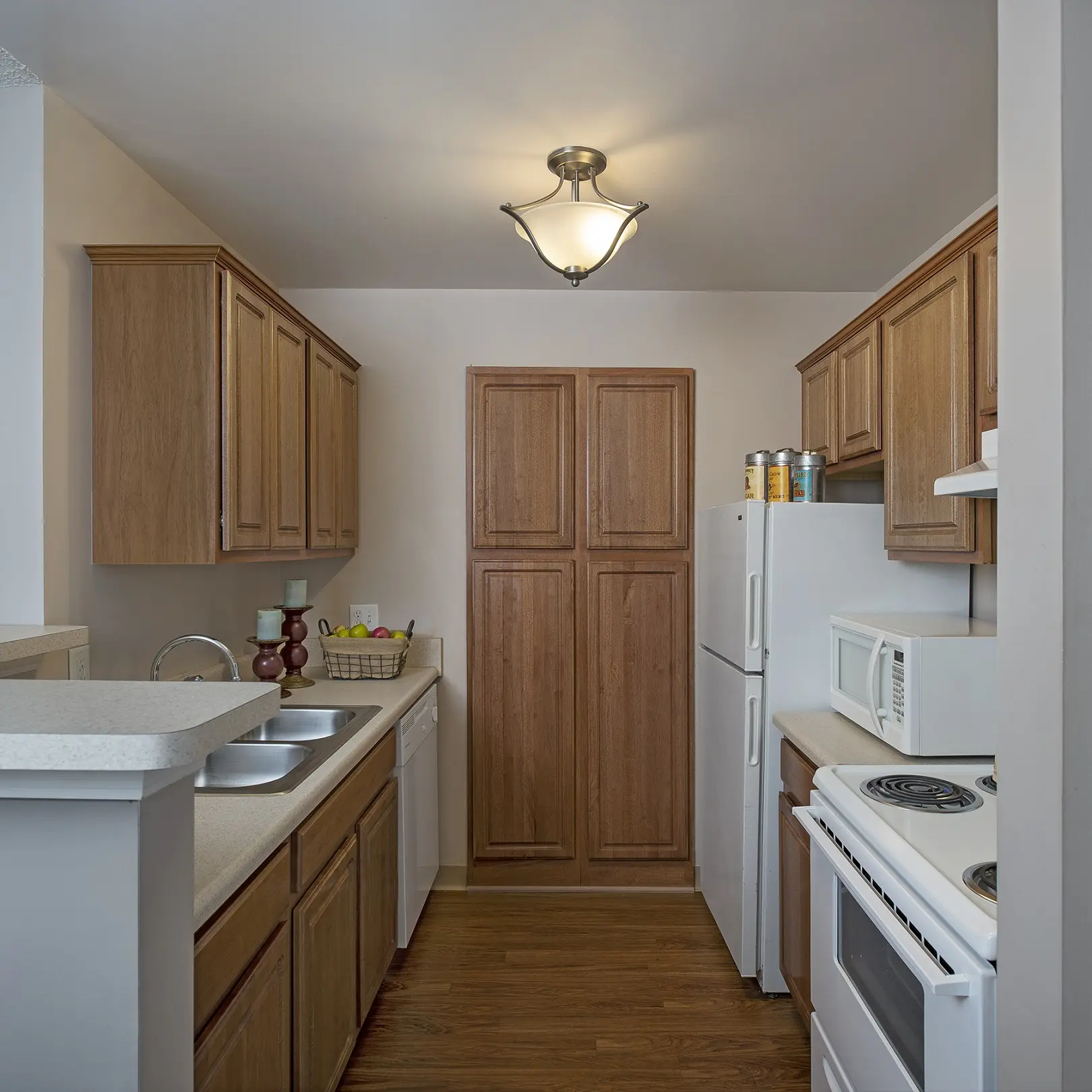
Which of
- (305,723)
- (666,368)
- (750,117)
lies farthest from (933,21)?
(305,723)

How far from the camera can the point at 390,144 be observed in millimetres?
2225

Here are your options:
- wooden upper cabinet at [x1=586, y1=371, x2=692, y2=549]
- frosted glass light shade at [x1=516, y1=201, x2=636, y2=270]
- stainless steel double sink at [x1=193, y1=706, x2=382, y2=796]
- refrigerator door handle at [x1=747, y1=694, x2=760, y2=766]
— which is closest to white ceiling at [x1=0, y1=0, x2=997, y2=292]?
frosted glass light shade at [x1=516, y1=201, x2=636, y2=270]

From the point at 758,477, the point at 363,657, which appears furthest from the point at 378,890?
the point at 758,477

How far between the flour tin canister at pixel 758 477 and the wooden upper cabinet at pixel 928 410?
1.38 ft

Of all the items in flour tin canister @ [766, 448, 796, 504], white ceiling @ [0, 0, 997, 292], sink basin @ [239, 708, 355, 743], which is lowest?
sink basin @ [239, 708, 355, 743]

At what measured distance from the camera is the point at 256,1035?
1464 mm

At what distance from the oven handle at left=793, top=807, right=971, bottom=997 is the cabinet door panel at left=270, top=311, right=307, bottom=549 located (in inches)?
66.3

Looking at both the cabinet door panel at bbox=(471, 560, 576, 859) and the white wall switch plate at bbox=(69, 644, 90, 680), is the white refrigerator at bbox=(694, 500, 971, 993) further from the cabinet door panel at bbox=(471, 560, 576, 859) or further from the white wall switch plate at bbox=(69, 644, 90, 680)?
the white wall switch plate at bbox=(69, 644, 90, 680)

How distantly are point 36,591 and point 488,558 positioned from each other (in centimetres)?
182

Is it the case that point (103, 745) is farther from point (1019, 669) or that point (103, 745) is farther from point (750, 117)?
point (750, 117)

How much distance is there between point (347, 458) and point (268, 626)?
845 millimetres

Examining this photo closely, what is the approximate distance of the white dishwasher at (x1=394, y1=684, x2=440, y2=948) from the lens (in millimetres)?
2719

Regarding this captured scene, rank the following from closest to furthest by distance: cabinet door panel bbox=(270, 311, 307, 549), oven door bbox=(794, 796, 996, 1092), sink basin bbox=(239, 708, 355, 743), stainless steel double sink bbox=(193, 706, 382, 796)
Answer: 1. oven door bbox=(794, 796, 996, 1092)
2. stainless steel double sink bbox=(193, 706, 382, 796)
3. cabinet door panel bbox=(270, 311, 307, 549)
4. sink basin bbox=(239, 708, 355, 743)

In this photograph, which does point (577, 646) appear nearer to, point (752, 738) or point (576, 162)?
point (752, 738)
